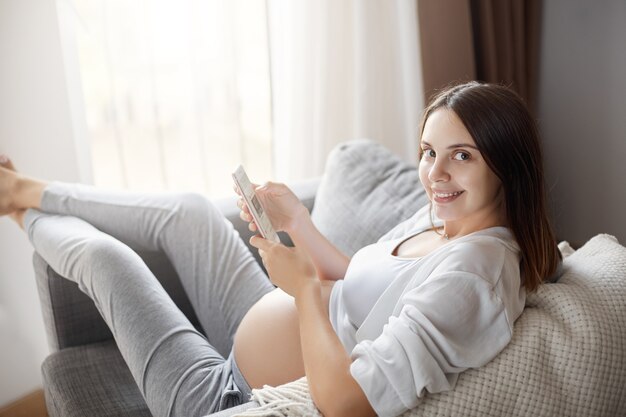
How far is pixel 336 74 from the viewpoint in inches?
106

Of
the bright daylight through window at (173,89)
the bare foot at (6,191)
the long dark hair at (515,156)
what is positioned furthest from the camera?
the bright daylight through window at (173,89)

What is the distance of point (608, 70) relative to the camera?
2529mm

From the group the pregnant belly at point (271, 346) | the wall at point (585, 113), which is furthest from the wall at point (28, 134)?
the wall at point (585, 113)

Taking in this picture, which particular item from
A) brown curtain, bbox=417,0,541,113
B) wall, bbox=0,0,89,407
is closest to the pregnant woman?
wall, bbox=0,0,89,407

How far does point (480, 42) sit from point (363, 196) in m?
1.23

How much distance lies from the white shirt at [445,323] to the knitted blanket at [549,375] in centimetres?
2

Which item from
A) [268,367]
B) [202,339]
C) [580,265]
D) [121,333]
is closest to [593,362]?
[580,265]

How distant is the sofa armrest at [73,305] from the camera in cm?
171

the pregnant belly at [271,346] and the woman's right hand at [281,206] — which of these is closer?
the pregnant belly at [271,346]

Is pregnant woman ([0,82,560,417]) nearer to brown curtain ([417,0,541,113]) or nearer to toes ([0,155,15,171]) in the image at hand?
toes ([0,155,15,171])

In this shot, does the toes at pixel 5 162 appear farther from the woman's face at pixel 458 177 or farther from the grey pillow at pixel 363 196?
the woman's face at pixel 458 177

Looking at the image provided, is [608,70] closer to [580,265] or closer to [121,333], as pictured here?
[580,265]

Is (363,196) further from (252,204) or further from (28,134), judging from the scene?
(28,134)

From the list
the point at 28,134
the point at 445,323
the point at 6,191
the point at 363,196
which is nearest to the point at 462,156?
the point at 445,323
